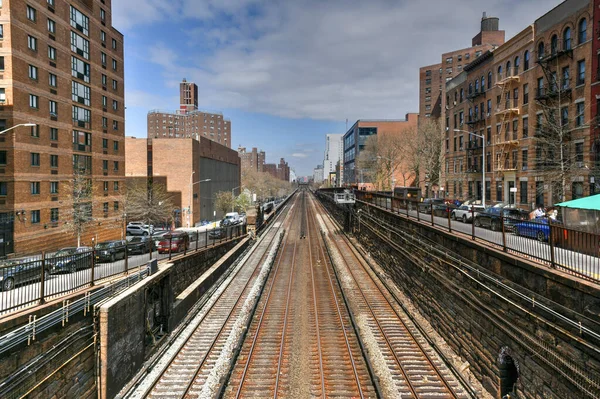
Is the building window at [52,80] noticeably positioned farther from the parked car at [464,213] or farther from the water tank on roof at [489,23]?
the water tank on roof at [489,23]

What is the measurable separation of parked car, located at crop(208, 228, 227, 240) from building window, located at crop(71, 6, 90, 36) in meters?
28.5

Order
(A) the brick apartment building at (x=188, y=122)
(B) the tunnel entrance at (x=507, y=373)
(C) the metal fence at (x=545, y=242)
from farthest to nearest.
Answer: (A) the brick apartment building at (x=188, y=122), (B) the tunnel entrance at (x=507, y=373), (C) the metal fence at (x=545, y=242)

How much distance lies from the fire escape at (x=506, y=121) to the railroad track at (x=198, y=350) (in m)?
30.9

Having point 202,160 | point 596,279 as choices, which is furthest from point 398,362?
point 202,160

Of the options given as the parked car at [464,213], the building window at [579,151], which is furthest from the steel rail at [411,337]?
the building window at [579,151]

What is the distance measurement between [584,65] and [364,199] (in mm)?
20634

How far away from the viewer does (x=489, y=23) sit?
82.8 metres

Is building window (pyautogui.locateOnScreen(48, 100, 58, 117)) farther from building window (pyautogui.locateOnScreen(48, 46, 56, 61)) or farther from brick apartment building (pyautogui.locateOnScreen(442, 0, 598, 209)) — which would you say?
brick apartment building (pyautogui.locateOnScreen(442, 0, 598, 209))

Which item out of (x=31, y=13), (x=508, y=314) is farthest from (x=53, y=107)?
(x=508, y=314)

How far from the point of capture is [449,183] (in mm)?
55031

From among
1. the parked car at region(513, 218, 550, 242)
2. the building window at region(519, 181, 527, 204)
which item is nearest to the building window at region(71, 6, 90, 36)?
the parked car at region(513, 218, 550, 242)

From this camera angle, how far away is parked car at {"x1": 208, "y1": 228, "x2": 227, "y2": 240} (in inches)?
990

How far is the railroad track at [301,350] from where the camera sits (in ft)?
33.7

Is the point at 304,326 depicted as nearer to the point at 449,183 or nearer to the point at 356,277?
the point at 356,277
